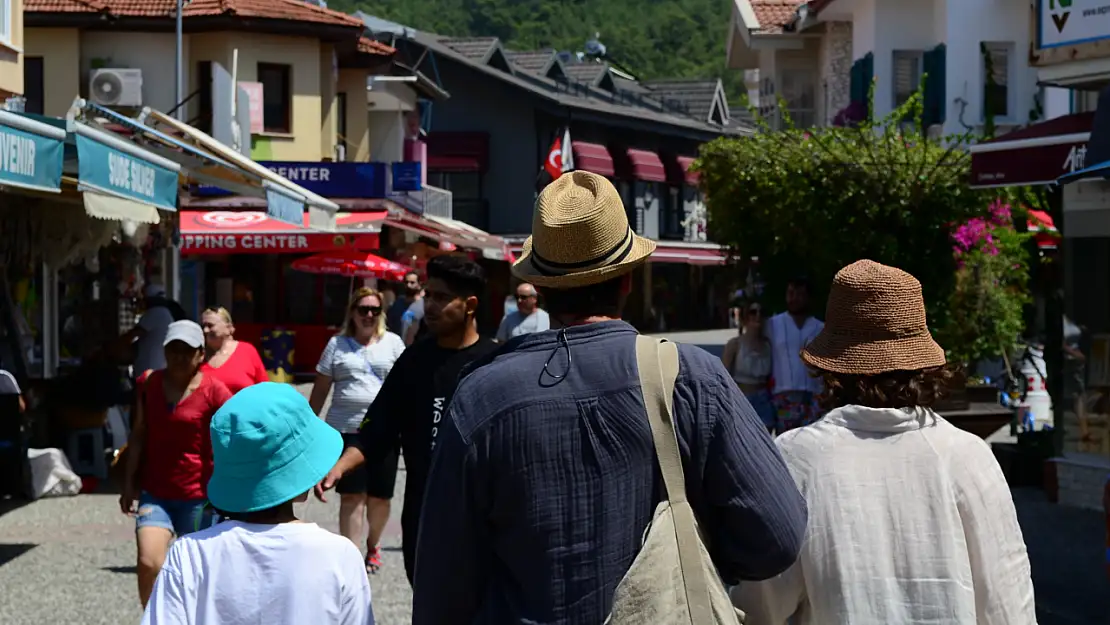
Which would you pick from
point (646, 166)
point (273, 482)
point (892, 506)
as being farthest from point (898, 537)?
point (646, 166)

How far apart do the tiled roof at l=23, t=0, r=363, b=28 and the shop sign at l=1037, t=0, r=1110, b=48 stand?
70.3 feet

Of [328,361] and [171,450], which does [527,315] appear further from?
[171,450]

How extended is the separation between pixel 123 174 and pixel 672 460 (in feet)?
23.5

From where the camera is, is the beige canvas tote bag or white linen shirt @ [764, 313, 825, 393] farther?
white linen shirt @ [764, 313, 825, 393]

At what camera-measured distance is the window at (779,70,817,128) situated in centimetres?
3347

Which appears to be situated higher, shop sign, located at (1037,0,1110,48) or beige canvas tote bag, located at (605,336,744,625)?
shop sign, located at (1037,0,1110,48)

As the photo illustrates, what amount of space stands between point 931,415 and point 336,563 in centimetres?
133

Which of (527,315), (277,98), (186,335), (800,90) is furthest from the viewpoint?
(800,90)

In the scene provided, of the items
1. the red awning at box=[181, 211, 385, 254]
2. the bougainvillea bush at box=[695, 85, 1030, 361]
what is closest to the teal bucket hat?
the bougainvillea bush at box=[695, 85, 1030, 361]

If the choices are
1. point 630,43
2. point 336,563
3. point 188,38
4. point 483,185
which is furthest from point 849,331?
point 630,43

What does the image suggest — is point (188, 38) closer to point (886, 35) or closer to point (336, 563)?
point (886, 35)

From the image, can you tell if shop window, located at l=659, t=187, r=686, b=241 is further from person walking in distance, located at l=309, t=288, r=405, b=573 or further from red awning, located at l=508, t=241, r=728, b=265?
person walking in distance, located at l=309, t=288, r=405, b=573

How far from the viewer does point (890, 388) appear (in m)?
3.34

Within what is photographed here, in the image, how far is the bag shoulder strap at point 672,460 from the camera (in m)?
2.69
